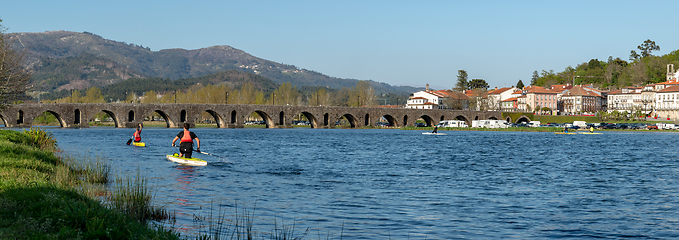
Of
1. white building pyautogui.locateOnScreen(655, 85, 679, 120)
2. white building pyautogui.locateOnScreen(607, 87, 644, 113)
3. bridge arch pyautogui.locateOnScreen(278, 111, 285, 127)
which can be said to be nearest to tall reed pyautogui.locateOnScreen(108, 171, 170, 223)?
bridge arch pyautogui.locateOnScreen(278, 111, 285, 127)

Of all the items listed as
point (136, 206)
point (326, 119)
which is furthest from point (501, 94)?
point (136, 206)

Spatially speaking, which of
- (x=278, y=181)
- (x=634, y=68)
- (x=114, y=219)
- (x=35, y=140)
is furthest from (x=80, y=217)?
(x=634, y=68)

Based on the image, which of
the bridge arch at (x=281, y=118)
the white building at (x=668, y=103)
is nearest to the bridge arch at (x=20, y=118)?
the bridge arch at (x=281, y=118)

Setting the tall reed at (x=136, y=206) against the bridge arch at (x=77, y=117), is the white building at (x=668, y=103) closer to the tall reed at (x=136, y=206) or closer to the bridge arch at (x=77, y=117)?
the bridge arch at (x=77, y=117)

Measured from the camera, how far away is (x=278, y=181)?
2483cm

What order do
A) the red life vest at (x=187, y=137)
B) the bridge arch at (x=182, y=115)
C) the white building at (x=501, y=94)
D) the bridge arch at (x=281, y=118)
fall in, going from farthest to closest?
1. the white building at (x=501, y=94)
2. the bridge arch at (x=281, y=118)
3. the bridge arch at (x=182, y=115)
4. the red life vest at (x=187, y=137)

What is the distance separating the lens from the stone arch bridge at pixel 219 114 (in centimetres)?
10183

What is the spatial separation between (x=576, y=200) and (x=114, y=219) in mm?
15684

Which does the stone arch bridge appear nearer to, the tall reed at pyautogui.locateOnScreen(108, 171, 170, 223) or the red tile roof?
the red tile roof

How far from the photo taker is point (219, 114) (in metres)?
119

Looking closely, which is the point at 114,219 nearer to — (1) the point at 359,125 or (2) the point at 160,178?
(2) the point at 160,178

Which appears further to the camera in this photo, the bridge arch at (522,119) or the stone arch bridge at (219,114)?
the bridge arch at (522,119)

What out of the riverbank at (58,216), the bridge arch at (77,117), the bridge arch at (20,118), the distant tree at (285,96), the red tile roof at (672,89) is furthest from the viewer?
the distant tree at (285,96)

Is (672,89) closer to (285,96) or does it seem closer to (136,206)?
(285,96)
